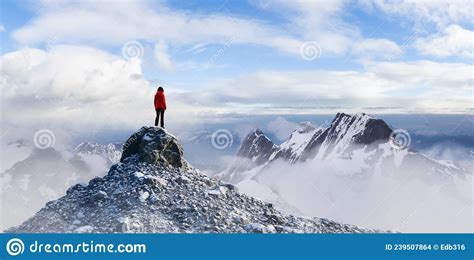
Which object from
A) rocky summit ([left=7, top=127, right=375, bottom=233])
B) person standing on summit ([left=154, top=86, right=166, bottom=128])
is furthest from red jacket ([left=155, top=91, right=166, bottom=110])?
rocky summit ([left=7, top=127, right=375, bottom=233])

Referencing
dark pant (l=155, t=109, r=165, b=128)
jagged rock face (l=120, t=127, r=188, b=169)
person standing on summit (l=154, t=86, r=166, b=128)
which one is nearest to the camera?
person standing on summit (l=154, t=86, r=166, b=128)

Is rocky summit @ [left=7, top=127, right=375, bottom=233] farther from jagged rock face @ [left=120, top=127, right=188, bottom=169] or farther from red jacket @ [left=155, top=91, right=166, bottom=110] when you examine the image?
red jacket @ [left=155, top=91, right=166, bottom=110]

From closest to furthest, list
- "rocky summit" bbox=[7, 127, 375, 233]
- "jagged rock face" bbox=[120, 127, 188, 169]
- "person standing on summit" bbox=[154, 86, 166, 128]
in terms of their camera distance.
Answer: "rocky summit" bbox=[7, 127, 375, 233] < "person standing on summit" bbox=[154, 86, 166, 128] < "jagged rock face" bbox=[120, 127, 188, 169]

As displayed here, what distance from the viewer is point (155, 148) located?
26859 mm

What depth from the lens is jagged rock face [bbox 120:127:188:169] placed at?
87.9 feet

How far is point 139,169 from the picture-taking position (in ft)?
85.5

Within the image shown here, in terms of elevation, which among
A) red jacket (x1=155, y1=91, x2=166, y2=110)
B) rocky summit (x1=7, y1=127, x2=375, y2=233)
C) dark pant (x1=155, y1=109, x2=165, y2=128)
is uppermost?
red jacket (x1=155, y1=91, x2=166, y2=110)

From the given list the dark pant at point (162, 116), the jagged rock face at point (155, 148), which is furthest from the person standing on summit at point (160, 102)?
the jagged rock face at point (155, 148)

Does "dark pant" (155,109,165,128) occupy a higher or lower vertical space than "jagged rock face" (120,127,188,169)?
higher

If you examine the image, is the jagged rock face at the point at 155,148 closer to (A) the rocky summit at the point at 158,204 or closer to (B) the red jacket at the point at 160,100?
(A) the rocky summit at the point at 158,204

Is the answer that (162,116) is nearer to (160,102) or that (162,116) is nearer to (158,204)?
(160,102)

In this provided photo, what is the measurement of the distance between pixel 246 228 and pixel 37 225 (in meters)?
10.0

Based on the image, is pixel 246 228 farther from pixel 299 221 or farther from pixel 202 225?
pixel 299 221
